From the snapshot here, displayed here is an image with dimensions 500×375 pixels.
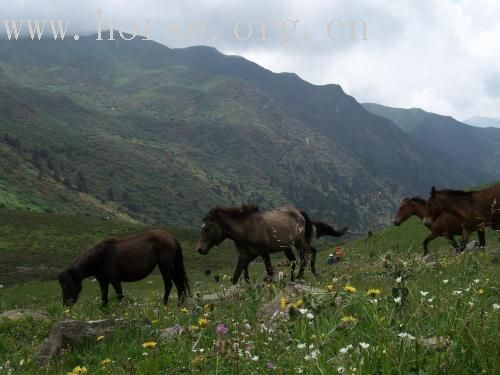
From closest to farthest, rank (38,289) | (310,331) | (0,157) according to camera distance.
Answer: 1. (310,331)
2. (38,289)
3. (0,157)

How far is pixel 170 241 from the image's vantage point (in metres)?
20.1

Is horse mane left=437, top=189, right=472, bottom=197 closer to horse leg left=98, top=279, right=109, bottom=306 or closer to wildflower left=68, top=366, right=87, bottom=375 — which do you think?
horse leg left=98, top=279, right=109, bottom=306

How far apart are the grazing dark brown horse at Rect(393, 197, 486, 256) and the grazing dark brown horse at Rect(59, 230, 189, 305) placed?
10.1 metres

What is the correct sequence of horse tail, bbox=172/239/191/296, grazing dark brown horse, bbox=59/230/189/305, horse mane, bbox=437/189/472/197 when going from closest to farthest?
grazing dark brown horse, bbox=59/230/189/305 < horse tail, bbox=172/239/191/296 < horse mane, bbox=437/189/472/197

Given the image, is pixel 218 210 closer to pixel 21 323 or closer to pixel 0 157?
pixel 21 323

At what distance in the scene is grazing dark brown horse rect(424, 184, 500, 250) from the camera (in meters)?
19.9

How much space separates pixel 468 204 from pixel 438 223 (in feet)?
14.3

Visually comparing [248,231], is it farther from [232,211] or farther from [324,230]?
[324,230]

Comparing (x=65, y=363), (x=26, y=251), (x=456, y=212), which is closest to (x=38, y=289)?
(x=26, y=251)

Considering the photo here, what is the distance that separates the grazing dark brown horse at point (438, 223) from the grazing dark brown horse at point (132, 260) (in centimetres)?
1007

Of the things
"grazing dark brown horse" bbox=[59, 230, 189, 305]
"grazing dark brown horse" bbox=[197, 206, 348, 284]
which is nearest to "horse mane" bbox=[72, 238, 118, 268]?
"grazing dark brown horse" bbox=[59, 230, 189, 305]

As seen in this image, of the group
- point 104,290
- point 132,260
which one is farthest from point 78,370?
point 132,260

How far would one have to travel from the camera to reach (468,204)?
20.6 m

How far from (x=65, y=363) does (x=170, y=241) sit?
13.0 m
